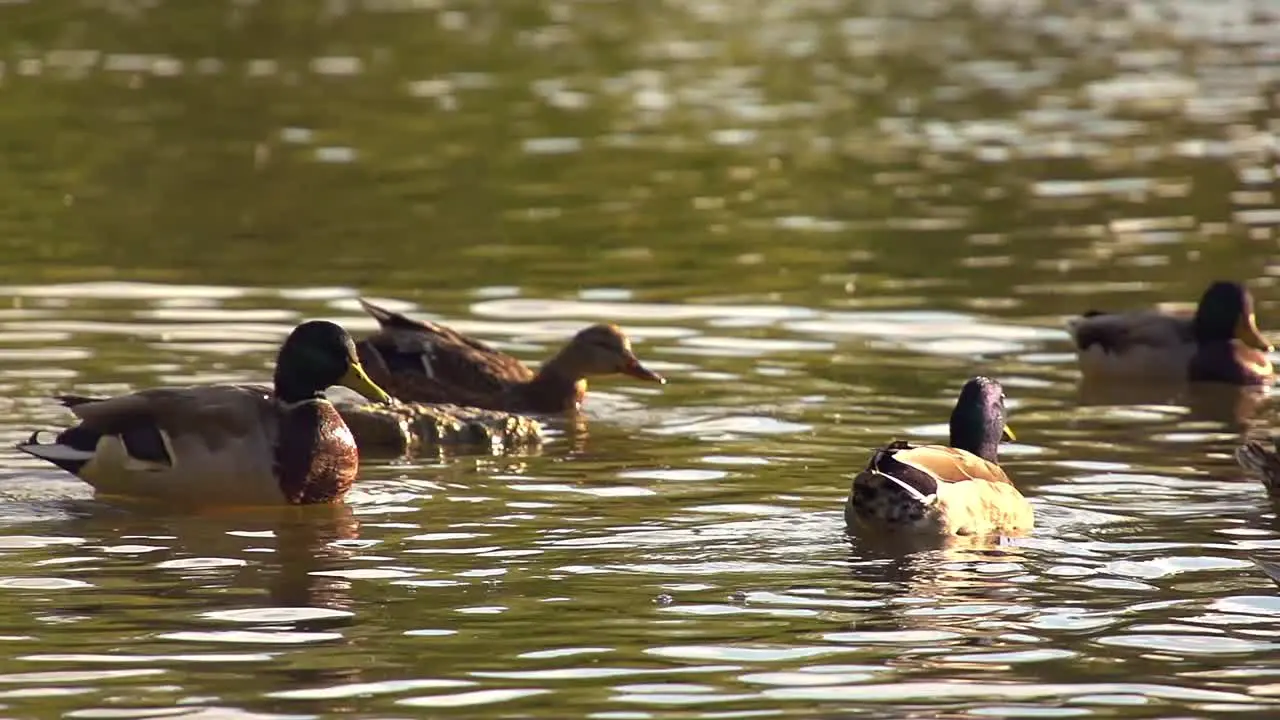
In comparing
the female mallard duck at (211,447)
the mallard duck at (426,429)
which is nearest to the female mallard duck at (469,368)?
the mallard duck at (426,429)

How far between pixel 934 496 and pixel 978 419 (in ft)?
4.38

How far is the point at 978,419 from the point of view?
45.6ft

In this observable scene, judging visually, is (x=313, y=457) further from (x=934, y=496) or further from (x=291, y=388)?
(x=934, y=496)

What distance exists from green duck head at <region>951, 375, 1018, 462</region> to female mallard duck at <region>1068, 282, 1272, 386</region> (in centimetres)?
442

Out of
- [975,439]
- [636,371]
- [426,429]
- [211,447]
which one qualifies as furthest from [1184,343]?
[211,447]

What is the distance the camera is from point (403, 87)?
3572 cm

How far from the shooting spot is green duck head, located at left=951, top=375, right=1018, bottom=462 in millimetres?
13898

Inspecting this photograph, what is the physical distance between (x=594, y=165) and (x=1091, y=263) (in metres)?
7.41

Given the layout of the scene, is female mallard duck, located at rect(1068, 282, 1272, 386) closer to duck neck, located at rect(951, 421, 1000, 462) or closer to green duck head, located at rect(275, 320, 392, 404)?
duck neck, located at rect(951, 421, 1000, 462)

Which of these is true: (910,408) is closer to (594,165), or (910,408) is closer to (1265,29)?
(594,165)

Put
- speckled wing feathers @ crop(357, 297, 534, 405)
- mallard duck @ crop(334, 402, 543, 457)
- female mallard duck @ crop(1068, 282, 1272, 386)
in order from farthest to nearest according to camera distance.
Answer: female mallard duck @ crop(1068, 282, 1272, 386)
speckled wing feathers @ crop(357, 297, 534, 405)
mallard duck @ crop(334, 402, 543, 457)

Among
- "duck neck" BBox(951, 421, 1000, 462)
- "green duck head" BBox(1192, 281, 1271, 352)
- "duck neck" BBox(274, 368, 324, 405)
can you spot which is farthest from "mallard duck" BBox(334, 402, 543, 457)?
"green duck head" BBox(1192, 281, 1271, 352)

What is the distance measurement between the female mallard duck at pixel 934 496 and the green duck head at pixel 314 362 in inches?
111

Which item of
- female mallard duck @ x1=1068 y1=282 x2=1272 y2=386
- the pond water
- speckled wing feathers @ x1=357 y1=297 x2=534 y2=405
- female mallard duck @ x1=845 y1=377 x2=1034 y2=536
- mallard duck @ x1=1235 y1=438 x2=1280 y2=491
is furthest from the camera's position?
female mallard duck @ x1=1068 y1=282 x2=1272 y2=386
